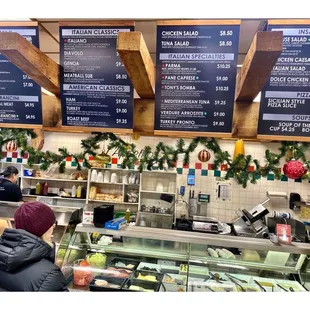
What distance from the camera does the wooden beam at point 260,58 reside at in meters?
1.33

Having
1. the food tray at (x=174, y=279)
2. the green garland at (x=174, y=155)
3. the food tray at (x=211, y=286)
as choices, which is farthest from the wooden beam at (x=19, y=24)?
the food tray at (x=211, y=286)

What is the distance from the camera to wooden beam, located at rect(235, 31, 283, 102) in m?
1.33

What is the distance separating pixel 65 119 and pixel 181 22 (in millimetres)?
1353

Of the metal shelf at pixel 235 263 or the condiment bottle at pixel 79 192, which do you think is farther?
the condiment bottle at pixel 79 192

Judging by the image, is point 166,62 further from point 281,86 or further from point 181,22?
point 281,86

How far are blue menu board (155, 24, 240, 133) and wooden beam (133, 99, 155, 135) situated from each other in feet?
0.33

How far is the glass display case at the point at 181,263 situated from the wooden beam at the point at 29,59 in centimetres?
141

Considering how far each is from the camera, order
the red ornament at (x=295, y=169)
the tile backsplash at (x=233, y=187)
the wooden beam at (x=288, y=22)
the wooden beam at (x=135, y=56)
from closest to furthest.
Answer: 1. the wooden beam at (x=135, y=56)
2. the wooden beam at (x=288, y=22)
3. the red ornament at (x=295, y=169)
4. the tile backsplash at (x=233, y=187)

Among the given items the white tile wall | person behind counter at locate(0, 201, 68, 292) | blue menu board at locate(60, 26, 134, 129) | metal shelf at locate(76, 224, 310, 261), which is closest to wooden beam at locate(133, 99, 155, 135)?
blue menu board at locate(60, 26, 134, 129)

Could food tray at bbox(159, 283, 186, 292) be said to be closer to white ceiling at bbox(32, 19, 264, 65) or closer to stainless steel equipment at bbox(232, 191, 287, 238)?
stainless steel equipment at bbox(232, 191, 287, 238)

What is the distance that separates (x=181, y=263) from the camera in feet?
7.37

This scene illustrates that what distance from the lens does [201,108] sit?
2072 mm

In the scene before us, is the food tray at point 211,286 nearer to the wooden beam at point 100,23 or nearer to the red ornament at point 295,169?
the red ornament at point 295,169

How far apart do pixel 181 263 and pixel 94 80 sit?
6.26ft
